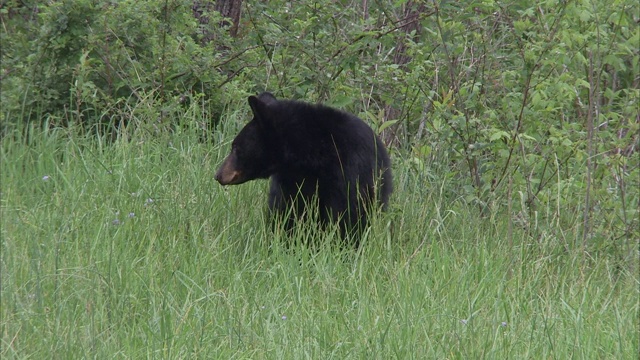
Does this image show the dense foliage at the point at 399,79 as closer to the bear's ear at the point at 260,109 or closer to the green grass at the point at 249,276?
the green grass at the point at 249,276

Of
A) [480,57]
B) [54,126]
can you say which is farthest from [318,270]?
[54,126]

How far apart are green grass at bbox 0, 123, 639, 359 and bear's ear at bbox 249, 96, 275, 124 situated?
50 centimetres

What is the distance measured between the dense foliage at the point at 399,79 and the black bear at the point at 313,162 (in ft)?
1.96

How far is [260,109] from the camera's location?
5.10m

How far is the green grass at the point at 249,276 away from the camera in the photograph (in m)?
3.41

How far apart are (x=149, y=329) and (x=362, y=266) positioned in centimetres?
123

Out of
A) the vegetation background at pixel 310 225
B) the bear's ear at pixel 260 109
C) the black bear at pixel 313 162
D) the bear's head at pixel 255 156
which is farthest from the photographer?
the bear's head at pixel 255 156

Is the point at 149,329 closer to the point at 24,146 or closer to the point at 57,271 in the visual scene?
the point at 57,271

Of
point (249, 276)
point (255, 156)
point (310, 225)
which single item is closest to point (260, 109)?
point (255, 156)

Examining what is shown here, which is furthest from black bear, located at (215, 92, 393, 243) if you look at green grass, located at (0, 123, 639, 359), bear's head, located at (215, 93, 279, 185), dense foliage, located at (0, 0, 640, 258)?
dense foliage, located at (0, 0, 640, 258)

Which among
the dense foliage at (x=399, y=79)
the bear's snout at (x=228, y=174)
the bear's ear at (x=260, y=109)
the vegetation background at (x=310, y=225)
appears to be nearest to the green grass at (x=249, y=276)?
the vegetation background at (x=310, y=225)

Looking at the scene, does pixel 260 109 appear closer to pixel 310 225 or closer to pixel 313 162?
pixel 313 162

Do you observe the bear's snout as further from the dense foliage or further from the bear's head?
the dense foliage

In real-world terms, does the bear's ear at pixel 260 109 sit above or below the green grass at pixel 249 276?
above
